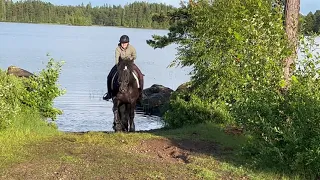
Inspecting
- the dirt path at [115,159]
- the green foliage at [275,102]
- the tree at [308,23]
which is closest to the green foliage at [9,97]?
the dirt path at [115,159]

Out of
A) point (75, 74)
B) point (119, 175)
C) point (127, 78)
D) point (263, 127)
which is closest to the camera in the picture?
point (119, 175)

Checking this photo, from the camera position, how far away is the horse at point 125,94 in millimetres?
12836

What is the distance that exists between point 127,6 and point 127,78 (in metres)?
135

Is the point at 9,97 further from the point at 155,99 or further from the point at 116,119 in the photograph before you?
the point at 155,99

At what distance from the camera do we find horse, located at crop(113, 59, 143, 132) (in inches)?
505

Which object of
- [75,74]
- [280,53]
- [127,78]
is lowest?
[75,74]

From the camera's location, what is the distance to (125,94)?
1312 cm

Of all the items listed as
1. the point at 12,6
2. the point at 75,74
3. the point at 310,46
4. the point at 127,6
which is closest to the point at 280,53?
the point at 310,46

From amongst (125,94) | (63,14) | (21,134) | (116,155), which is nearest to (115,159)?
(116,155)

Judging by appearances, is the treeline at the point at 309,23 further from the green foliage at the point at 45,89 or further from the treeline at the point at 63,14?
the treeline at the point at 63,14

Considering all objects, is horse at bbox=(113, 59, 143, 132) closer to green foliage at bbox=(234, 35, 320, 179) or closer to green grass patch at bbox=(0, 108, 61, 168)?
green grass patch at bbox=(0, 108, 61, 168)

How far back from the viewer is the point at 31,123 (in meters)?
11.6

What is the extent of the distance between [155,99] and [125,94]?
16.9 metres

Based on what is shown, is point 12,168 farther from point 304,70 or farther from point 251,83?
point 304,70
